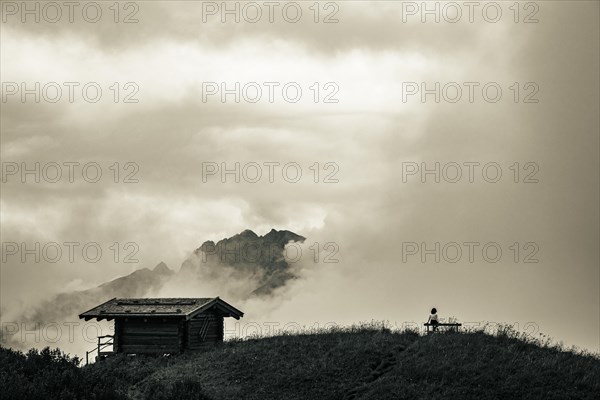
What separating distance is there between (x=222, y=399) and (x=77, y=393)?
9738 millimetres

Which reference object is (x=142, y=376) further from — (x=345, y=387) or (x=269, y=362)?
(x=345, y=387)

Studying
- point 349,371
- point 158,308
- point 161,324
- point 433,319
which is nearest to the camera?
point 349,371

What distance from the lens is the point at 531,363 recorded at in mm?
33719

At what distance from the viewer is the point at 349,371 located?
35.8 m

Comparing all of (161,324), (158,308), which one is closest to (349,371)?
(161,324)

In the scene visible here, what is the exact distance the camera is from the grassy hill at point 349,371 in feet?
98.3

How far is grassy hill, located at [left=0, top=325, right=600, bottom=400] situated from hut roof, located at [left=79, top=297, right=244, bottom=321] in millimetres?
3813

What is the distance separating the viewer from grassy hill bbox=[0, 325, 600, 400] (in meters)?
30.0

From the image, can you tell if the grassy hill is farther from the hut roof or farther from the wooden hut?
the hut roof

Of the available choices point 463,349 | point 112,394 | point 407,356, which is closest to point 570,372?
point 463,349

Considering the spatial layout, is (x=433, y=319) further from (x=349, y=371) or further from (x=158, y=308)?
(x=158, y=308)

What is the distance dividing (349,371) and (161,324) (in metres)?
15.9

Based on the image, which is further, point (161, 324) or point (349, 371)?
point (161, 324)

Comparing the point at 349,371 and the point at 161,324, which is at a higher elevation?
the point at 161,324
